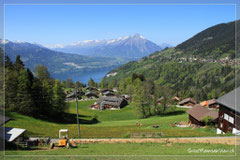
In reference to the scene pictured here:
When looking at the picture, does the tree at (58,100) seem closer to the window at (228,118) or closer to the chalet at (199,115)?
the chalet at (199,115)

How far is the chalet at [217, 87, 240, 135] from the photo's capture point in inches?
1120

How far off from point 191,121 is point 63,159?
112 ft

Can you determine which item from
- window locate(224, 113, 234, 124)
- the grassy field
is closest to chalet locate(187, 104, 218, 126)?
the grassy field

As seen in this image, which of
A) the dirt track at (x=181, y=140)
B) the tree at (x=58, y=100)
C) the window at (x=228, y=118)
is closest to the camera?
the dirt track at (x=181, y=140)

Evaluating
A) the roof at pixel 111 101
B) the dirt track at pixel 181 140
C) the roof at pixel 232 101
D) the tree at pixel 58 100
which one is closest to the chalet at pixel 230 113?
the roof at pixel 232 101

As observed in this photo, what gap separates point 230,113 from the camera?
30.6 meters

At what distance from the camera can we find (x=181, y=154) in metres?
17.6

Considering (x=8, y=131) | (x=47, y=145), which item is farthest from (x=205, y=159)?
(x=8, y=131)

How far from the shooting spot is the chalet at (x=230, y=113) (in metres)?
28.5

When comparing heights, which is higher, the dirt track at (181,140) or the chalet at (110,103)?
the dirt track at (181,140)

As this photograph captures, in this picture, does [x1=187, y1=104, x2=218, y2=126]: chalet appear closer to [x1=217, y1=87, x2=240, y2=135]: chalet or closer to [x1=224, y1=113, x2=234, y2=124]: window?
[x1=217, y1=87, x2=240, y2=135]: chalet

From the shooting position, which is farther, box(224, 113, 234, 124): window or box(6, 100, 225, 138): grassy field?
box(6, 100, 225, 138): grassy field

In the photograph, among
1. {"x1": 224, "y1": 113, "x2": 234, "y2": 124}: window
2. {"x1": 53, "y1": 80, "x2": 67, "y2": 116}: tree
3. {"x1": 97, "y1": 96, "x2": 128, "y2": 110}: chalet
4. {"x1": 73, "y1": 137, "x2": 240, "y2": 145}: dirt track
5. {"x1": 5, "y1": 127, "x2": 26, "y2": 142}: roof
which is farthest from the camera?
{"x1": 97, "y1": 96, "x2": 128, "y2": 110}: chalet

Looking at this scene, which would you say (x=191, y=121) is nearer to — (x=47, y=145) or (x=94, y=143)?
(x=94, y=143)
